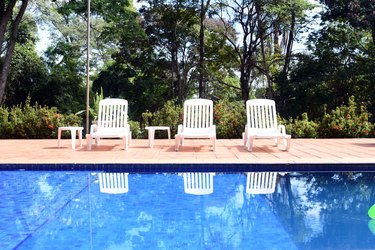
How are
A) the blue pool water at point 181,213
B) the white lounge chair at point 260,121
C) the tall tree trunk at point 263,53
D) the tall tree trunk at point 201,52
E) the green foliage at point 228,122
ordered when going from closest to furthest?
the blue pool water at point 181,213 < the white lounge chair at point 260,121 < the green foliage at point 228,122 < the tall tree trunk at point 201,52 < the tall tree trunk at point 263,53

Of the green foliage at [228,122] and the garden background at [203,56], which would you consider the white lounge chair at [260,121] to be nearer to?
the green foliage at [228,122]

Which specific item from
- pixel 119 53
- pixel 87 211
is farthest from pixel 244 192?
pixel 119 53

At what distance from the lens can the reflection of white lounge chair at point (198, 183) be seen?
5809 millimetres

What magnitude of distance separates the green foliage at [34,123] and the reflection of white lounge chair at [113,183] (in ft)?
16.9

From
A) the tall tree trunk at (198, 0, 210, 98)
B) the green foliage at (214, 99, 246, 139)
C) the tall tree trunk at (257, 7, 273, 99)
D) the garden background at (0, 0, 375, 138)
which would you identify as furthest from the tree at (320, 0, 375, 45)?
the green foliage at (214, 99, 246, 139)

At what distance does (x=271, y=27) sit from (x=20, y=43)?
34.0ft

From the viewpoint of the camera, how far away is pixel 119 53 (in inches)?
747

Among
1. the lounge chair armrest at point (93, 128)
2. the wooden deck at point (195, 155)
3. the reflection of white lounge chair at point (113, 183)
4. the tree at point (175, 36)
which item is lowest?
the reflection of white lounge chair at point (113, 183)

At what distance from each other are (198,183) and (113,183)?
1.17 m

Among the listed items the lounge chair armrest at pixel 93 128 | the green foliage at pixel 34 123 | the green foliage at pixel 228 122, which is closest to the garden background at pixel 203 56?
the green foliage at pixel 34 123

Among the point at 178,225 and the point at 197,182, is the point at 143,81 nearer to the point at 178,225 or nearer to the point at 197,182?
the point at 197,182

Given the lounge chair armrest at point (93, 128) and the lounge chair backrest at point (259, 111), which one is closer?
the lounge chair armrest at point (93, 128)

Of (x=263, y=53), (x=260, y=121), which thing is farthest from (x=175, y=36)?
(x=260, y=121)

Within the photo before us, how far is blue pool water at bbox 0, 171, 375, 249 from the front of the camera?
12.7 feet
